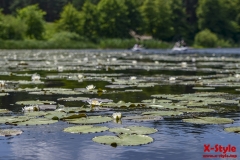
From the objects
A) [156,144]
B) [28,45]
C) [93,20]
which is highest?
[93,20]

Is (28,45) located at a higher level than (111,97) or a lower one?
higher

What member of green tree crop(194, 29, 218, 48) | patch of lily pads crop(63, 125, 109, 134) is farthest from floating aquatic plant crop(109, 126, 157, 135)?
green tree crop(194, 29, 218, 48)

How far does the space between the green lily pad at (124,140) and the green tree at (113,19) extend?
262ft

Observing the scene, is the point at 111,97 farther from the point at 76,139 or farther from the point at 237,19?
the point at 237,19

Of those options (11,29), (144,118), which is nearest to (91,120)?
(144,118)

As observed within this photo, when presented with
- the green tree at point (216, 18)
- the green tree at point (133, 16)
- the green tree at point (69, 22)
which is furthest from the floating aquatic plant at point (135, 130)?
the green tree at point (216, 18)

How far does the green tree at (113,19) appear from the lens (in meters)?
85.3

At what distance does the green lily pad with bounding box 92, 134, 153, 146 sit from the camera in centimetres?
530

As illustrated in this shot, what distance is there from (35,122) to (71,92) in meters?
3.75

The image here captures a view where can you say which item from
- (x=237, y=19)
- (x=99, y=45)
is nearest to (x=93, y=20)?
(x=99, y=45)

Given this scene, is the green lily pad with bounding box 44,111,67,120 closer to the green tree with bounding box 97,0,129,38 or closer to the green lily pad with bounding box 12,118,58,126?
the green lily pad with bounding box 12,118,58,126

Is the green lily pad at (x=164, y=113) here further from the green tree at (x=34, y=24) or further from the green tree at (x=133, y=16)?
the green tree at (x=133, y=16)

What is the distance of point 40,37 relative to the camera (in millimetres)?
72312

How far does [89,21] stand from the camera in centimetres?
8275
